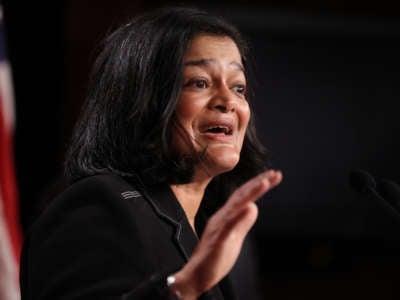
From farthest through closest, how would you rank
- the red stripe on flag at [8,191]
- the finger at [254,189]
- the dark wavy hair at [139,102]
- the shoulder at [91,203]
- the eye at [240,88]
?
the red stripe on flag at [8,191], the eye at [240,88], the dark wavy hair at [139,102], the shoulder at [91,203], the finger at [254,189]

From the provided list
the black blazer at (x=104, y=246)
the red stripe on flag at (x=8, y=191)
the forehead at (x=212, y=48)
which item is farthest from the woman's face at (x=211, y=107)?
the red stripe on flag at (x=8, y=191)

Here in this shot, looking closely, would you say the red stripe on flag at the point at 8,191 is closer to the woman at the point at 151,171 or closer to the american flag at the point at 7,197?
the american flag at the point at 7,197

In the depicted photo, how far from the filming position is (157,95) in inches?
52.7

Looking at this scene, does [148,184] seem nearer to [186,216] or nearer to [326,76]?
[186,216]

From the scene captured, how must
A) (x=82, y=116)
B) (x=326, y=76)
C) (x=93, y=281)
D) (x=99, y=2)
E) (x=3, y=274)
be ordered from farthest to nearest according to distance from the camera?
(x=326, y=76), (x=99, y=2), (x=3, y=274), (x=82, y=116), (x=93, y=281)

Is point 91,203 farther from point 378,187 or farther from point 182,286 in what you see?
point 378,187

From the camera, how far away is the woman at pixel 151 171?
110cm

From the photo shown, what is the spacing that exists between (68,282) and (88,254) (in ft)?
0.16

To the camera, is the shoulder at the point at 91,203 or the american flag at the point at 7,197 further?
the american flag at the point at 7,197

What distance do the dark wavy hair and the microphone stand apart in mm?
289

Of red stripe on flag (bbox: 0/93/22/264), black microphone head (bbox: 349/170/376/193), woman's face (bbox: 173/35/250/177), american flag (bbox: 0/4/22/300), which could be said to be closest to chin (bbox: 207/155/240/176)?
woman's face (bbox: 173/35/250/177)

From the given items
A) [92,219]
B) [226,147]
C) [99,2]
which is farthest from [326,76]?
[92,219]

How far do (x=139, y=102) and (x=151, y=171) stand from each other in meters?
0.12

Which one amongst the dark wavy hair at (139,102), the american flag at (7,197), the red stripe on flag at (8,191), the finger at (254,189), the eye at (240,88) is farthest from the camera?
the red stripe on flag at (8,191)
